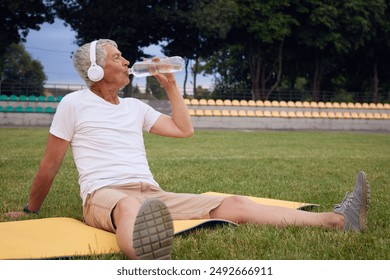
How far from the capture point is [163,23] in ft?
111

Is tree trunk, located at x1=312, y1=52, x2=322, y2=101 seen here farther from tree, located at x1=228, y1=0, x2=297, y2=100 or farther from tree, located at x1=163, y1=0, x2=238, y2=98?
tree, located at x1=163, y1=0, x2=238, y2=98

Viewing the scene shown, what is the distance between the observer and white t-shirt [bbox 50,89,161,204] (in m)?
3.30

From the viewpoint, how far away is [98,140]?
3.33 meters

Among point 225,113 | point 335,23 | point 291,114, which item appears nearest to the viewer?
point 225,113

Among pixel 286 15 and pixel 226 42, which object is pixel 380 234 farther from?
pixel 226 42

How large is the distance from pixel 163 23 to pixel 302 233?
31909 millimetres

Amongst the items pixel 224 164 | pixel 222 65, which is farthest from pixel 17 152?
pixel 222 65

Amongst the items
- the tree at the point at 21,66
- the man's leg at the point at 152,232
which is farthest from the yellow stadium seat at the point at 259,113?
the tree at the point at 21,66

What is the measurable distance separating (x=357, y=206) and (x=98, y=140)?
1600mm

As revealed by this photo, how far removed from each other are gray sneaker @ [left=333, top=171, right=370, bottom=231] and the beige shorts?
0.79 meters

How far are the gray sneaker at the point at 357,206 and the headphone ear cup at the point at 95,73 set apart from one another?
1.64m

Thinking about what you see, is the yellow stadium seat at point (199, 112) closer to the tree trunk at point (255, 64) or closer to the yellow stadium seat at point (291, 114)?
the yellow stadium seat at point (291, 114)

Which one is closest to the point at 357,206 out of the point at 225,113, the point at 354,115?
the point at 225,113

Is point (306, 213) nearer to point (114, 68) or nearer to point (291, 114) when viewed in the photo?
point (114, 68)
